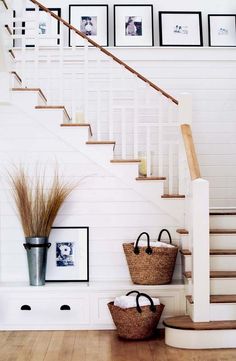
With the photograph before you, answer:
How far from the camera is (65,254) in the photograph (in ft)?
18.4

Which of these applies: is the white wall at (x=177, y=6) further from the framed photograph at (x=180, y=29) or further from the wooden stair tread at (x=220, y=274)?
the wooden stair tread at (x=220, y=274)

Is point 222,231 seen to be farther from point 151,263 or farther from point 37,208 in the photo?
point 37,208

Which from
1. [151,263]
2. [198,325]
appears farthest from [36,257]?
[198,325]

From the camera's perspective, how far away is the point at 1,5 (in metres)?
5.15

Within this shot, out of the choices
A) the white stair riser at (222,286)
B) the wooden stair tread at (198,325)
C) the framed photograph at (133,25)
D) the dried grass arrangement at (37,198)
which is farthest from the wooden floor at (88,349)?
the framed photograph at (133,25)

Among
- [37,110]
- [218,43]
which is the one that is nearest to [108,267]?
[37,110]

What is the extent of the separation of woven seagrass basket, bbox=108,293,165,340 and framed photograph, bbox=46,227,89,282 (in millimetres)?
745

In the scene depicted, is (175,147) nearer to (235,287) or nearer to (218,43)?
(218,43)

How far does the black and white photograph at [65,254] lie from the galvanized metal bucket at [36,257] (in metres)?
0.24

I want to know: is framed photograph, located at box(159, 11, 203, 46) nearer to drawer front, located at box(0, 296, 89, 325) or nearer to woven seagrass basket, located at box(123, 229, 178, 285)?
woven seagrass basket, located at box(123, 229, 178, 285)

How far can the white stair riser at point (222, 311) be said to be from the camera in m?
4.77

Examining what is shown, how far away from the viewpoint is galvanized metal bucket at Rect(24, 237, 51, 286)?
534 centimetres

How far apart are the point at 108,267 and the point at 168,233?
0.63m

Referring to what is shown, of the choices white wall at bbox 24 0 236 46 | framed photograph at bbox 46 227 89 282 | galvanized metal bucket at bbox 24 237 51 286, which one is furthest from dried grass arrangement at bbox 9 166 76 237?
white wall at bbox 24 0 236 46
